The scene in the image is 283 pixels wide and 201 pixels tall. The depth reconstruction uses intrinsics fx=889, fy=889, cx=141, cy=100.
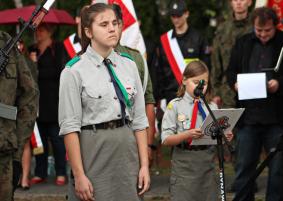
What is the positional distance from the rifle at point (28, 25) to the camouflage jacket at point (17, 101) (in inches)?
4.2

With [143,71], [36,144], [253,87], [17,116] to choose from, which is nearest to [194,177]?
[143,71]

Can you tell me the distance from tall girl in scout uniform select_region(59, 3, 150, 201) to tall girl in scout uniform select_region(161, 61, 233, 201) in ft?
5.53

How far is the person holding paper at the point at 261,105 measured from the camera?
27.1ft

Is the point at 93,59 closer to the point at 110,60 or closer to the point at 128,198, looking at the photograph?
the point at 110,60

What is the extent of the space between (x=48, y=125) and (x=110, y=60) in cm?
595

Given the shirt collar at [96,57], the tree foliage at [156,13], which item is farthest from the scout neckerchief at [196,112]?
the tree foliage at [156,13]

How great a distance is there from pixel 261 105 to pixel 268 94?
0.13 metres

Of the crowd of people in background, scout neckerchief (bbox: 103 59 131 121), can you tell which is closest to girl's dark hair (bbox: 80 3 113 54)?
the crowd of people in background

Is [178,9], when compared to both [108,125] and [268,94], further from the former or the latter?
[108,125]

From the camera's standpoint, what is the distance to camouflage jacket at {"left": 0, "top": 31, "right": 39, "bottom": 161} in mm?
5746

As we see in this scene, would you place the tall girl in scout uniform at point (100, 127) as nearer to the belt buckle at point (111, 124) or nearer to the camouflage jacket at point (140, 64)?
the belt buckle at point (111, 124)

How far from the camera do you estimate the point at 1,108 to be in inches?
224

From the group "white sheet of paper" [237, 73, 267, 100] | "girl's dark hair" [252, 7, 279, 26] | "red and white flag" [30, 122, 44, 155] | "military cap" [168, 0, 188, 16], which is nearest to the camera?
"white sheet of paper" [237, 73, 267, 100]

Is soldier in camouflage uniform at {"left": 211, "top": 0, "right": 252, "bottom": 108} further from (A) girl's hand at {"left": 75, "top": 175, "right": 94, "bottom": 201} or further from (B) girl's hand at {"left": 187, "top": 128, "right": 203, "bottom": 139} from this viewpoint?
(A) girl's hand at {"left": 75, "top": 175, "right": 94, "bottom": 201}
